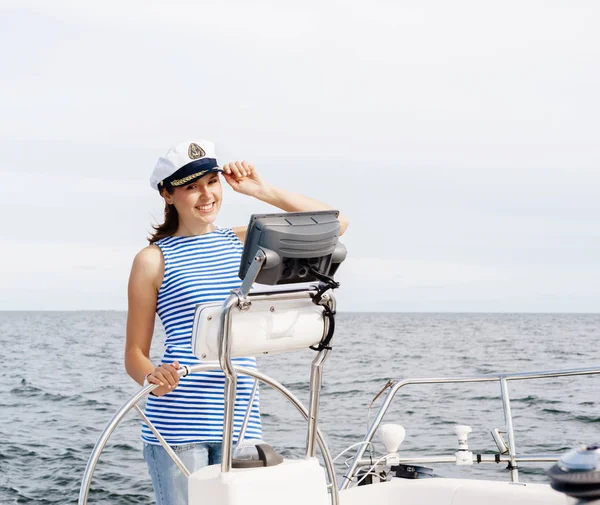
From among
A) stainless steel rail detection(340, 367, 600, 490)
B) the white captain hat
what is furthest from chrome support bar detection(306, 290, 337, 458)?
stainless steel rail detection(340, 367, 600, 490)

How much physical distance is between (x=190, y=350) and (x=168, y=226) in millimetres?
353

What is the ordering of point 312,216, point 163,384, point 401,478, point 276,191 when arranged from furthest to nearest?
point 401,478 → point 276,191 → point 163,384 → point 312,216

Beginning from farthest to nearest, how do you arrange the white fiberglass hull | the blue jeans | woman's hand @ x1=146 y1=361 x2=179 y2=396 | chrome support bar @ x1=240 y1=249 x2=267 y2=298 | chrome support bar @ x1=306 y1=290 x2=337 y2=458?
the white fiberglass hull < the blue jeans < woman's hand @ x1=146 y1=361 x2=179 y2=396 < chrome support bar @ x1=306 y1=290 x2=337 y2=458 < chrome support bar @ x1=240 y1=249 x2=267 y2=298

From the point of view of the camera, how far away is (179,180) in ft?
7.20

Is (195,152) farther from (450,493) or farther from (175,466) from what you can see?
(450,493)

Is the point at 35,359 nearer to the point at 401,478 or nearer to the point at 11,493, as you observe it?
the point at 11,493

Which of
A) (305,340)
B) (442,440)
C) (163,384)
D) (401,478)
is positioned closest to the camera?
(305,340)

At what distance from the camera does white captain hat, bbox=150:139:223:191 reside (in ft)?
7.18

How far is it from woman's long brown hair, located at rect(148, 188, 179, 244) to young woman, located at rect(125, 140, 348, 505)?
12 mm

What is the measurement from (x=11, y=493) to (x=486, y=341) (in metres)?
25.6

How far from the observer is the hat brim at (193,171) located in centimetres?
219

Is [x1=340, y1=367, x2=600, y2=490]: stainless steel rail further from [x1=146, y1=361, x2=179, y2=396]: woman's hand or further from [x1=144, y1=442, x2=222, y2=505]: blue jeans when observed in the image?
[x1=146, y1=361, x2=179, y2=396]: woman's hand

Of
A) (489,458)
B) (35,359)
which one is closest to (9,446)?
(489,458)

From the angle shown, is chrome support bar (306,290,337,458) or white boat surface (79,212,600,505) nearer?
white boat surface (79,212,600,505)
